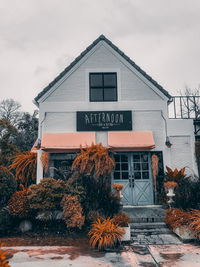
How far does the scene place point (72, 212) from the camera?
23.5 feet

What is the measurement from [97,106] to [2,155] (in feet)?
15.6

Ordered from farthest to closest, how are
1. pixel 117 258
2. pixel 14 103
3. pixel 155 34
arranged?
pixel 14 103 < pixel 155 34 < pixel 117 258

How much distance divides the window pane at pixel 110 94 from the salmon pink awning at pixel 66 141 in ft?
6.53

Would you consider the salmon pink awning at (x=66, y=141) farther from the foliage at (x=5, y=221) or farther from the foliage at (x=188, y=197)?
the foliage at (x=188, y=197)

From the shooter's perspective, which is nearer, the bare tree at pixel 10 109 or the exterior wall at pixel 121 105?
the exterior wall at pixel 121 105

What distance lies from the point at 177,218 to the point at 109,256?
107 inches

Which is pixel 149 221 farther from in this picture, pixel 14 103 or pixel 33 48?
pixel 14 103

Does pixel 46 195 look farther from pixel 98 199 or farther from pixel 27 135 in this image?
pixel 27 135

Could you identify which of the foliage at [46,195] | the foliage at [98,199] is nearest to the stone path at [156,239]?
the foliage at [98,199]

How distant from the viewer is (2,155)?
9.69 m

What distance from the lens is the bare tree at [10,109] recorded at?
28.9 m

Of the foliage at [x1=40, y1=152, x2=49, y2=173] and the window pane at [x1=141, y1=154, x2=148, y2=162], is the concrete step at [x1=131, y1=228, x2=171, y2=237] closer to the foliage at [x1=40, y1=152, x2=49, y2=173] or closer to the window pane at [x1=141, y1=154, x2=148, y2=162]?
the window pane at [x1=141, y1=154, x2=148, y2=162]

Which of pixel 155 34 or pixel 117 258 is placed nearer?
pixel 117 258

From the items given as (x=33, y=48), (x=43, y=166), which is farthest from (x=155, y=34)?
(x=43, y=166)
